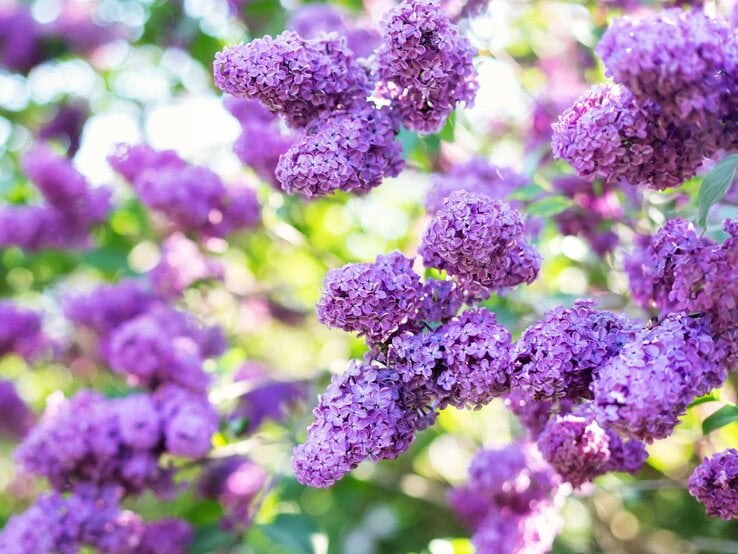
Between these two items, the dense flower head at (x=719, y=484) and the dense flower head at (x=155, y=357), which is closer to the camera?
the dense flower head at (x=719, y=484)

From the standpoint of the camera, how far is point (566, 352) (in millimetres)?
1093

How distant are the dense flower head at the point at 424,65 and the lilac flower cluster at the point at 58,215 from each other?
1.63 m

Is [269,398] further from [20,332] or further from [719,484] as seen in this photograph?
[719,484]

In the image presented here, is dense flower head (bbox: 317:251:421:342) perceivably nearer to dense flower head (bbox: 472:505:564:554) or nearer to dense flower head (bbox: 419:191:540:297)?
dense flower head (bbox: 419:191:540:297)

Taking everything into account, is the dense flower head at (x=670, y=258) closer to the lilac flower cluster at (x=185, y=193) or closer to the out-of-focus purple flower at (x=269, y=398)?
the lilac flower cluster at (x=185, y=193)

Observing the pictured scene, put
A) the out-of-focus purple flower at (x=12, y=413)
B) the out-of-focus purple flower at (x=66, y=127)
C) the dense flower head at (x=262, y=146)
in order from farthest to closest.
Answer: the out-of-focus purple flower at (x=66, y=127), the out-of-focus purple flower at (x=12, y=413), the dense flower head at (x=262, y=146)

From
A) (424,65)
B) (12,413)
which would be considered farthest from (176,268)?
(424,65)

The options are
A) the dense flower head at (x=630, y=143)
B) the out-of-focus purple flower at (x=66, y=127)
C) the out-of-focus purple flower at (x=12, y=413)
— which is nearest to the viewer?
the dense flower head at (x=630, y=143)

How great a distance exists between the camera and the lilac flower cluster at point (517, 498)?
63.2 inches

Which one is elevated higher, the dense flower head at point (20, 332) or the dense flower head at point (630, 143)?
the dense flower head at point (630, 143)

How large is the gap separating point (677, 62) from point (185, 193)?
146 cm

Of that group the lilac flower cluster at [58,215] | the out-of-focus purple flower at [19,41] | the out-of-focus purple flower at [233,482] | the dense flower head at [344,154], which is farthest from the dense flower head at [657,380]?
the out-of-focus purple flower at [19,41]

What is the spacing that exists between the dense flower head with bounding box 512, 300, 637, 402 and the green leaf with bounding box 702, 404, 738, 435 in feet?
0.97

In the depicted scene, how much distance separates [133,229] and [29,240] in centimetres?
42
